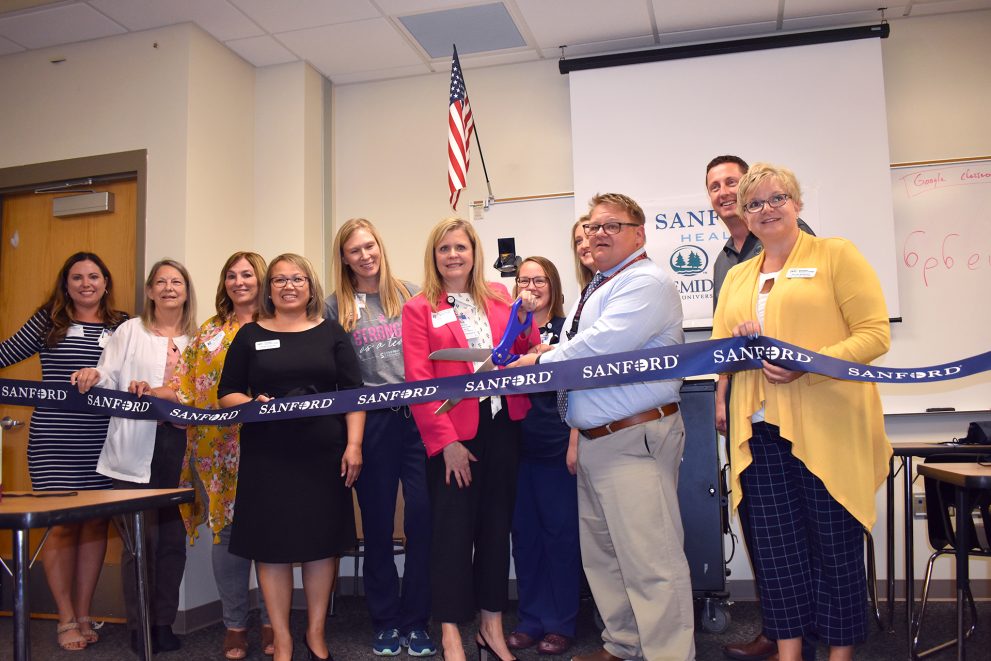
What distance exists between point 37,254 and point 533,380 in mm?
3768

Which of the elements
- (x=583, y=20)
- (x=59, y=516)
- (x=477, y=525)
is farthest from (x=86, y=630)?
(x=583, y=20)

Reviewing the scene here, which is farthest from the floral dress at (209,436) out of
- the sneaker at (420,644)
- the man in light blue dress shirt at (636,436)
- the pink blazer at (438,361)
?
the man in light blue dress shirt at (636,436)

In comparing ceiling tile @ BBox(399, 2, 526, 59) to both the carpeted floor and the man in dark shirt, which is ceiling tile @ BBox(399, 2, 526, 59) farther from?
the carpeted floor

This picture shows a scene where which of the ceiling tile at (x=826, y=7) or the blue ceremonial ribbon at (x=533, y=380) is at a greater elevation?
the ceiling tile at (x=826, y=7)

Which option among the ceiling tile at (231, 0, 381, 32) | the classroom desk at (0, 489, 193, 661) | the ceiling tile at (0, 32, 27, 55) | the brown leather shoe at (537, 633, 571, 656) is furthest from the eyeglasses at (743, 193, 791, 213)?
the ceiling tile at (0, 32, 27, 55)

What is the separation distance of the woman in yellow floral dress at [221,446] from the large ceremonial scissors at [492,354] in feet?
4.31

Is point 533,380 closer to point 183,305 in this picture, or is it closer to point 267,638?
point 267,638

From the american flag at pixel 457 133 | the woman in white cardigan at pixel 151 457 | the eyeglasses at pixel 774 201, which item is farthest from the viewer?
the american flag at pixel 457 133

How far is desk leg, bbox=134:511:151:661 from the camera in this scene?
7.97ft

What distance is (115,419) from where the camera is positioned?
3527 mm

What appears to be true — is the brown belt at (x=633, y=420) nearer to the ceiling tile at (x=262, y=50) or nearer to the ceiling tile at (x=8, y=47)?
the ceiling tile at (x=262, y=50)

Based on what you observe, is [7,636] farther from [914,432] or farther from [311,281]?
[914,432]

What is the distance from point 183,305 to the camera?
12.5ft

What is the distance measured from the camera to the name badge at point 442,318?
2799mm
